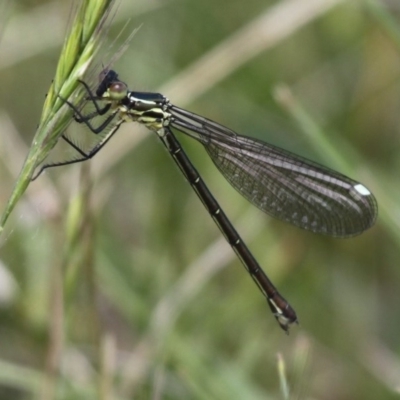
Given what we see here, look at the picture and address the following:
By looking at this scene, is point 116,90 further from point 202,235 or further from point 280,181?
point 202,235

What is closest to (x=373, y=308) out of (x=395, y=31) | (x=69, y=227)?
(x=395, y=31)

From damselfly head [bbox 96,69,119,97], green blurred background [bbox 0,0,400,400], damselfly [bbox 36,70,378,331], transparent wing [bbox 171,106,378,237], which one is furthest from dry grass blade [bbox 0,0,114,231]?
transparent wing [bbox 171,106,378,237]

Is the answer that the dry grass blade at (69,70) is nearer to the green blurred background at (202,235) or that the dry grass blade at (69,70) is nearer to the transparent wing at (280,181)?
the green blurred background at (202,235)

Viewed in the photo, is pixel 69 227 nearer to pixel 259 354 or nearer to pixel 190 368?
pixel 190 368

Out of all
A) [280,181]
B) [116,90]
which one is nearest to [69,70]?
[116,90]

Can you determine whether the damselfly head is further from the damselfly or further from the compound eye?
the damselfly

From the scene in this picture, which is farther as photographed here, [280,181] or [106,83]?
[280,181]

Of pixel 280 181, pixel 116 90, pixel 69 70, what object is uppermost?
pixel 116 90

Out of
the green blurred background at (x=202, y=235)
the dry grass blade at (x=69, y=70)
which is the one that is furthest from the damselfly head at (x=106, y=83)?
the dry grass blade at (x=69, y=70)
